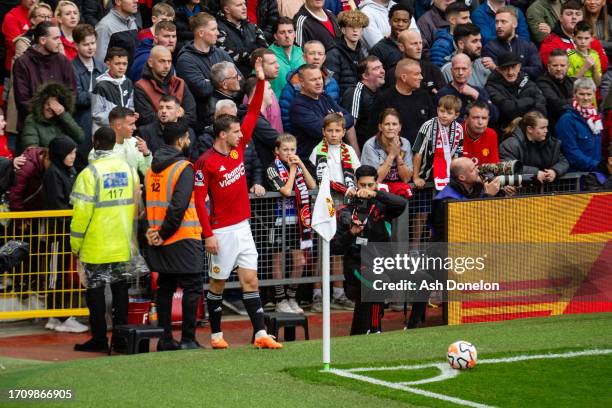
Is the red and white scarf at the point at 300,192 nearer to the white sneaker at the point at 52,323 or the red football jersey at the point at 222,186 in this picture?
the red football jersey at the point at 222,186

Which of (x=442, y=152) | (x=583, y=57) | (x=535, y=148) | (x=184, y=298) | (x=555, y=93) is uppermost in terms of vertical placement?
(x=583, y=57)

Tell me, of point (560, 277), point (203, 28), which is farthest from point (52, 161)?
point (560, 277)

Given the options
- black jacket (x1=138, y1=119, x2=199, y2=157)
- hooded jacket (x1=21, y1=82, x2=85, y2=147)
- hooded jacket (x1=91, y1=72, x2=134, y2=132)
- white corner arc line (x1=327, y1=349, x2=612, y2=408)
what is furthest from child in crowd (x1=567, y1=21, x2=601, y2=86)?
hooded jacket (x1=21, y1=82, x2=85, y2=147)

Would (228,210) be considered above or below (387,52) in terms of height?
below

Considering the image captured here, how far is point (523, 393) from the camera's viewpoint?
10.4 metres

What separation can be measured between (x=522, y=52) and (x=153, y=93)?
5.98m

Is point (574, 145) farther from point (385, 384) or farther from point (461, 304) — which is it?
point (385, 384)

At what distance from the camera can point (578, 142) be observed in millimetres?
16812

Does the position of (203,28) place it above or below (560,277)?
above

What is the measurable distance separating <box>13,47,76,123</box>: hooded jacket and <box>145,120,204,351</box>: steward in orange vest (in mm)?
2725

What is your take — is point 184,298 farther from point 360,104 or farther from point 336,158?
point 360,104

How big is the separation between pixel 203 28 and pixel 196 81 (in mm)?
712

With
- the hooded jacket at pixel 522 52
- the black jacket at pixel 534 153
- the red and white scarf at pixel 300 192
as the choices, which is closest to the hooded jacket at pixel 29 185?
the red and white scarf at pixel 300 192

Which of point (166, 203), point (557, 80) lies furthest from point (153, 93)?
point (557, 80)
